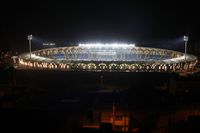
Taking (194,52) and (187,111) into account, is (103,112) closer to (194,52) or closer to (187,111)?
(187,111)

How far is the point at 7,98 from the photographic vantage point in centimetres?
2073

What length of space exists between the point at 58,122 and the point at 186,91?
13326mm

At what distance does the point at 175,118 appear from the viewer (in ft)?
63.5

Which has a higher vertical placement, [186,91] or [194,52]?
[194,52]

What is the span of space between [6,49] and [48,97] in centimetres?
3466

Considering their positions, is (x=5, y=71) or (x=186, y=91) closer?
(x=186, y=91)

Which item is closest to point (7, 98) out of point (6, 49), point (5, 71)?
point (5, 71)

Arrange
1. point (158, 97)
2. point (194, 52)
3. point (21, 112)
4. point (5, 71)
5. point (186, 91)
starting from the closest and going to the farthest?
point (21, 112), point (158, 97), point (186, 91), point (5, 71), point (194, 52)

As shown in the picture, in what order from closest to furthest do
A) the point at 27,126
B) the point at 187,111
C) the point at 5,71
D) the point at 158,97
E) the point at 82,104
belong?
the point at 27,126
the point at 82,104
the point at 187,111
the point at 158,97
the point at 5,71

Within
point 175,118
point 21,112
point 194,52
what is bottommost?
point 175,118

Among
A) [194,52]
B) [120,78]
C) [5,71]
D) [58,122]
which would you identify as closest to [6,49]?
[5,71]

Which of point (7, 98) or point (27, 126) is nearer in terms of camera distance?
point (27, 126)

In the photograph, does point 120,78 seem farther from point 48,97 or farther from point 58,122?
point 58,122

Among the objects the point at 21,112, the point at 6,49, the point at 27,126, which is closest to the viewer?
the point at 27,126
